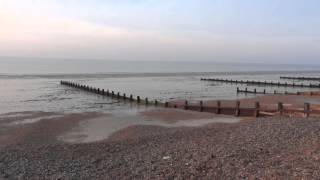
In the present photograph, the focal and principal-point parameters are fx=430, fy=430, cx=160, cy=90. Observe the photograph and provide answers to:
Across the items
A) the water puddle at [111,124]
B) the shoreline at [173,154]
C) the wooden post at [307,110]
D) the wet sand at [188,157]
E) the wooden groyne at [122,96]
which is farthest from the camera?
the wooden groyne at [122,96]

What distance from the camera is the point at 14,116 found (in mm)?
36281

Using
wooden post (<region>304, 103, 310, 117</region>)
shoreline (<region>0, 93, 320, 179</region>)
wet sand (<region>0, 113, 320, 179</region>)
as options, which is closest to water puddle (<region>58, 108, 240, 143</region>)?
shoreline (<region>0, 93, 320, 179</region>)

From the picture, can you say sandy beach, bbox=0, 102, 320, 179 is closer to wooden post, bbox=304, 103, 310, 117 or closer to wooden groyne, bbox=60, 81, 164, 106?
wooden post, bbox=304, 103, 310, 117

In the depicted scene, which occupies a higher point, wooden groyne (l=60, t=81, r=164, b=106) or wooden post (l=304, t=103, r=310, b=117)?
wooden post (l=304, t=103, r=310, b=117)

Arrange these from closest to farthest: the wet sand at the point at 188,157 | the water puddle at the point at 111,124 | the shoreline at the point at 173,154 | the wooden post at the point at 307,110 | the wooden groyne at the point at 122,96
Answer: the wet sand at the point at 188,157 → the shoreline at the point at 173,154 → the water puddle at the point at 111,124 → the wooden post at the point at 307,110 → the wooden groyne at the point at 122,96

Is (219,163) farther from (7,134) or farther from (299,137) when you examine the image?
(7,134)

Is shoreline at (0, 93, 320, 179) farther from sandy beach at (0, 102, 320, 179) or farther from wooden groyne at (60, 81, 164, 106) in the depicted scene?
wooden groyne at (60, 81, 164, 106)

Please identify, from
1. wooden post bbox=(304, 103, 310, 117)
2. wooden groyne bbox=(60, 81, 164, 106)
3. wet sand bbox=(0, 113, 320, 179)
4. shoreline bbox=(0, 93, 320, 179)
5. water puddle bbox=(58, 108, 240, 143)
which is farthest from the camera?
wooden groyne bbox=(60, 81, 164, 106)

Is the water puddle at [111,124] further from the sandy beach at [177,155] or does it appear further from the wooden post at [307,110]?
the wooden post at [307,110]

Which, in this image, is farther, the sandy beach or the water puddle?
the water puddle

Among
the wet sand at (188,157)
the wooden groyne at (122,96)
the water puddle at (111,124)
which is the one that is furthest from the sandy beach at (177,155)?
the wooden groyne at (122,96)

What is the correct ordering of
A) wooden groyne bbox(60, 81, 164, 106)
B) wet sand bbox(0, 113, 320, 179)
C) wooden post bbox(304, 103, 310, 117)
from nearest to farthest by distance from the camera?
wet sand bbox(0, 113, 320, 179), wooden post bbox(304, 103, 310, 117), wooden groyne bbox(60, 81, 164, 106)

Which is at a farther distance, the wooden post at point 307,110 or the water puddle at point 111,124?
the wooden post at point 307,110

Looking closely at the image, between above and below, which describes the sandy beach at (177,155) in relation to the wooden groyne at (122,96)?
above
